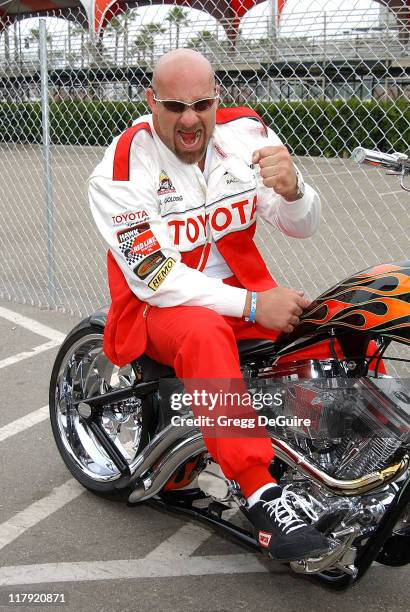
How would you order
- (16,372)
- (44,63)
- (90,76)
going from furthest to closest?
(90,76) < (44,63) < (16,372)

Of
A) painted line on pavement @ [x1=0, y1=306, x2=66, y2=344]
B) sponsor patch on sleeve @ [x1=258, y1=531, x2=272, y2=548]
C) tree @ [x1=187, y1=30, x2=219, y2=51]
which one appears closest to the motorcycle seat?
sponsor patch on sleeve @ [x1=258, y1=531, x2=272, y2=548]

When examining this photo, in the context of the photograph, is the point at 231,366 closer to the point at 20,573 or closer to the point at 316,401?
the point at 316,401

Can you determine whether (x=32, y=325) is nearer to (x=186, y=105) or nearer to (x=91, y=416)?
(x=91, y=416)

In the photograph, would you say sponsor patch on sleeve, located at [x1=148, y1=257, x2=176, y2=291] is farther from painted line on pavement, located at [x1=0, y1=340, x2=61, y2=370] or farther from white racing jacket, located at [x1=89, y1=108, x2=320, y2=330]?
painted line on pavement, located at [x1=0, y1=340, x2=61, y2=370]

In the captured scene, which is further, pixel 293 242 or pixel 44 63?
pixel 293 242

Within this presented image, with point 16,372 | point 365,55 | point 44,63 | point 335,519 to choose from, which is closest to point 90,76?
point 44,63

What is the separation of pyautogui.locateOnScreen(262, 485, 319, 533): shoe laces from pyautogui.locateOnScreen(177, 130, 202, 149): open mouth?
1214 mm

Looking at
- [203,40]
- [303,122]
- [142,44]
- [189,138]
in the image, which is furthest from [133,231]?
[303,122]

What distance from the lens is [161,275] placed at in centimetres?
265

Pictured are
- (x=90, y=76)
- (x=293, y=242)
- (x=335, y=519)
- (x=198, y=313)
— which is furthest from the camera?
(x=293, y=242)

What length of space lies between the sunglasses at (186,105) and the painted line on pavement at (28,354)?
2.68 m

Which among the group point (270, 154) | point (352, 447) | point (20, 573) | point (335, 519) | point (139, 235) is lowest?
point (20, 573)

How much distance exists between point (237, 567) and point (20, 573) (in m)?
0.77

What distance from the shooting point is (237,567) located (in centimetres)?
286
